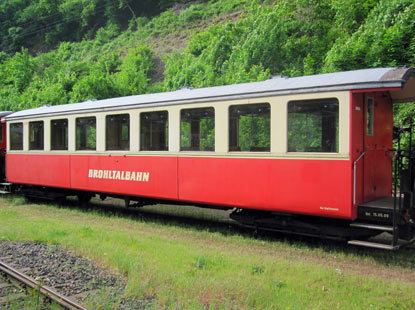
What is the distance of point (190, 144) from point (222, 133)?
89cm

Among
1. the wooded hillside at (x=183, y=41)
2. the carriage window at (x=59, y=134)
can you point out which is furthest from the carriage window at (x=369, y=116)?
the carriage window at (x=59, y=134)

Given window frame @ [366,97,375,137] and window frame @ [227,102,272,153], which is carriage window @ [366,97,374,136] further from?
window frame @ [227,102,272,153]

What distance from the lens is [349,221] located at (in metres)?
7.17

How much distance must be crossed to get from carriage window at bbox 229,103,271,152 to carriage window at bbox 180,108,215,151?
0.48 metres

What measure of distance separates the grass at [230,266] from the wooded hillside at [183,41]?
7.54 metres

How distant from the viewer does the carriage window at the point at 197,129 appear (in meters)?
8.39

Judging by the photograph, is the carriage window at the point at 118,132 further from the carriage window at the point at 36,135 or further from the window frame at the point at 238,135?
the carriage window at the point at 36,135

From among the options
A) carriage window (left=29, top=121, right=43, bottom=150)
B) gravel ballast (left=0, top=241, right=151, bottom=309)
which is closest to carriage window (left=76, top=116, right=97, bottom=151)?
carriage window (left=29, top=121, right=43, bottom=150)

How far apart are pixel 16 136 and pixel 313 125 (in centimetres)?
1032

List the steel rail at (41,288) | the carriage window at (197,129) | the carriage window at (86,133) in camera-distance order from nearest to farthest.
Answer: the steel rail at (41,288) < the carriage window at (197,129) < the carriage window at (86,133)

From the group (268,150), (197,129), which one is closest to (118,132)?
(197,129)

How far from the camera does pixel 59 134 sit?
466 inches

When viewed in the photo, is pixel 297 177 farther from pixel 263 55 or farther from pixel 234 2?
pixel 234 2

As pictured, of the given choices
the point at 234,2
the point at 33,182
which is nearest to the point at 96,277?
the point at 33,182
